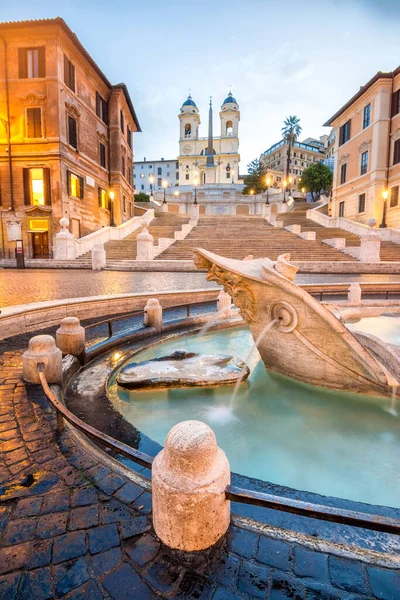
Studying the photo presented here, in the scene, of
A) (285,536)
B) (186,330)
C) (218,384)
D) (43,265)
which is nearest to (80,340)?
(218,384)

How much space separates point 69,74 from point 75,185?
8633 mm

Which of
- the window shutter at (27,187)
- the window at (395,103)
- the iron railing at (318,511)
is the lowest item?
the iron railing at (318,511)

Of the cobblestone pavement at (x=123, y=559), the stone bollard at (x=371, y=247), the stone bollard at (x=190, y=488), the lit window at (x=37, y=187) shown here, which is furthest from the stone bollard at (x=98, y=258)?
the stone bollard at (x=190, y=488)

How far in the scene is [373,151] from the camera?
30656 mm

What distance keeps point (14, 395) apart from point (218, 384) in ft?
8.28

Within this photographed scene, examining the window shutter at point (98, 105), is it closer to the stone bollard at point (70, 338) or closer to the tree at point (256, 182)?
the stone bollard at point (70, 338)

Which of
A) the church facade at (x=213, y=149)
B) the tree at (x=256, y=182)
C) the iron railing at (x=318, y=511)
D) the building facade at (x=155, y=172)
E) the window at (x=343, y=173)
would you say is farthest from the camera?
the building facade at (x=155, y=172)

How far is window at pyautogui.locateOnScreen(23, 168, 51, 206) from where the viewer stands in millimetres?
25312

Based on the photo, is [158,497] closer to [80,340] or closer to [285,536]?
[285,536]

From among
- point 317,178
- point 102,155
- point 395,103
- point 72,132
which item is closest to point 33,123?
point 72,132

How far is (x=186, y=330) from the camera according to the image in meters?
7.26

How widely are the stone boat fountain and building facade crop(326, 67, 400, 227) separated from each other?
2583 centimetres

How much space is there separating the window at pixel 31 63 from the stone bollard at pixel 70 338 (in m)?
28.3

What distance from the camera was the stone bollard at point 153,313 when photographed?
21.9 feet
